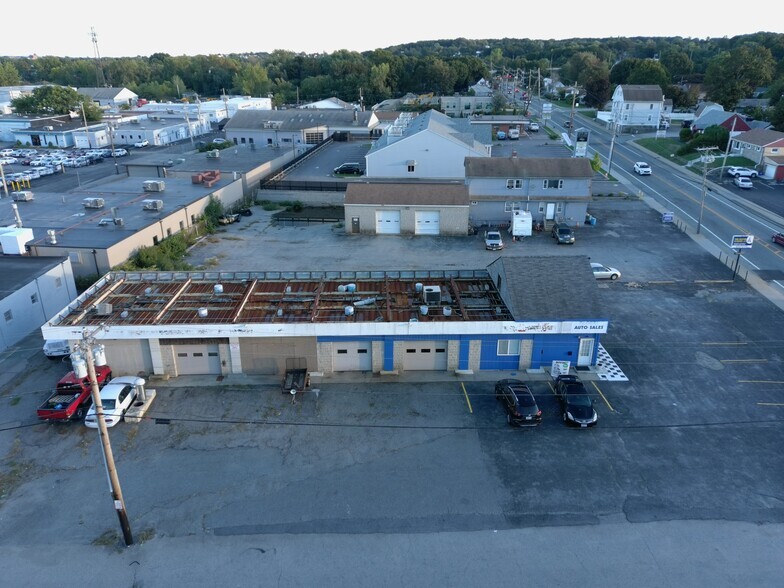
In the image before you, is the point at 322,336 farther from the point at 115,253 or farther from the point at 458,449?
the point at 115,253

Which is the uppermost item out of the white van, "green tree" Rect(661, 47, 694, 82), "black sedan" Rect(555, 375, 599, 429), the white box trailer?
"green tree" Rect(661, 47, 694, 82)

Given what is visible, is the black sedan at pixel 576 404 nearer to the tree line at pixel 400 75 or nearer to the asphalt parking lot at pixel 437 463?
the asphalt parking lot at pixel 437 463

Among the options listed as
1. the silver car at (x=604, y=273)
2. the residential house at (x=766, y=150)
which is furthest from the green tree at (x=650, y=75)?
the silver car at (x=604, y=273)

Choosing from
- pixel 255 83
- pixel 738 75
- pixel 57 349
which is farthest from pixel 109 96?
pixel 738 75

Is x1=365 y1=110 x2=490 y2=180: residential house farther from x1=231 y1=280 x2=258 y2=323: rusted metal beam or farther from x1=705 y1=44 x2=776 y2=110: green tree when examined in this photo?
x1=705 y1=44 x2=776 y2=110: green tree

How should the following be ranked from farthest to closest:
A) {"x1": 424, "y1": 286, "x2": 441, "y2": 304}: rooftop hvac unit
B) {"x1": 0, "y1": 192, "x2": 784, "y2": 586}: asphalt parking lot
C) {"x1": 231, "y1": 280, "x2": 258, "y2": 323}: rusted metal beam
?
1. {"x1": 424, "y1": 286, "x2": 441, "y2": 304}: rooftop hvac unit
2. {"x1": 231, "y1": 280, "x2": 258, "y2": 323}: rusted metal beam
3. {"x1": 0, "y1": 192, "x2": 784, "y2": 586}: asphalt parking lot

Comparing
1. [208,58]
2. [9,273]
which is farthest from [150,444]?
[208,58]

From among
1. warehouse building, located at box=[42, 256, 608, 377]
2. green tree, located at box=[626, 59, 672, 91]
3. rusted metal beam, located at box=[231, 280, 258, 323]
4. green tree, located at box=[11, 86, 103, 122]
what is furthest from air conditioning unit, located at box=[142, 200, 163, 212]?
green tree, located at box=[626, 59, 672, 91]
